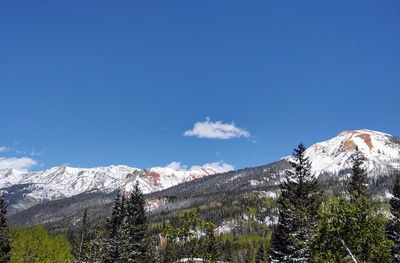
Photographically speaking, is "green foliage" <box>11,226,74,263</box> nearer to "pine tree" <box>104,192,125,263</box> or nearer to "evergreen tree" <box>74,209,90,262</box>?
→ "evergreen tree" <box>74,209,90,262</box>

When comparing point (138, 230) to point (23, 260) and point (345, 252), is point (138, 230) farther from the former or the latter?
point (23, 260)

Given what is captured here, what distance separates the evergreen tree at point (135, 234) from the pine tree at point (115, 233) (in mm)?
559

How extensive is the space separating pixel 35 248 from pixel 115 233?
293 feet

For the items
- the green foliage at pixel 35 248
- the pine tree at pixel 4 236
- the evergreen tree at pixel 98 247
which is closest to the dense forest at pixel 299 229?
the pine tree at pixel 4 236

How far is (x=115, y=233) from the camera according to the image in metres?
56.8

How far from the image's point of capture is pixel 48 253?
13700 centimetres

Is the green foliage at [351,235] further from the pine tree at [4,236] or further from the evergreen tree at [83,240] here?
the pine tree at [4,236]

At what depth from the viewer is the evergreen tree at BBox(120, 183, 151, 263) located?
178 feet

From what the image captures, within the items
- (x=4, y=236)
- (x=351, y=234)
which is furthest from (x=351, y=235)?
(x=4, y=236)

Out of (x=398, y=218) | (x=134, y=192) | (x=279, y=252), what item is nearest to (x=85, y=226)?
(x=134, y=192)

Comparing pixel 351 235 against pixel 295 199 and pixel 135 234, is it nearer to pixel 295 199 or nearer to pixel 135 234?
pixel 295 199

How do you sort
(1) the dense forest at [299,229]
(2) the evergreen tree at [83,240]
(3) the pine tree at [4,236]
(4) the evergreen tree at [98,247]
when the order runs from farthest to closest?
(2) the evergreen tree at [83,240] → (3) the pine tree at [4,236] → (4) the evergreen tree at [98,247] → (1) the dense forest at [299,229]

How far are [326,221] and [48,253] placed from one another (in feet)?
421

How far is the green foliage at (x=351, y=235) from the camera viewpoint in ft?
79.6
